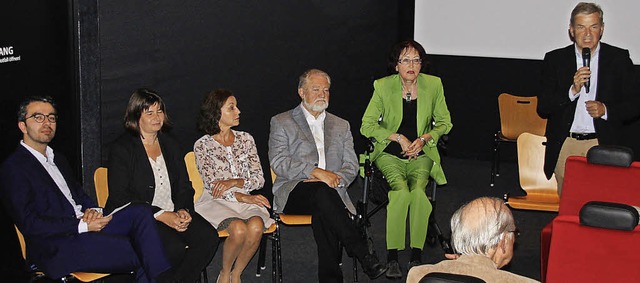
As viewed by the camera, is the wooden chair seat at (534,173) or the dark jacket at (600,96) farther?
the wooden chair seat at (534,173)

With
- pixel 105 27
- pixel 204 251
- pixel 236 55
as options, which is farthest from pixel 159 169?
pixel 236 55

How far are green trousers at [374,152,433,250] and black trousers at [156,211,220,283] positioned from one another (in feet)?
4.38

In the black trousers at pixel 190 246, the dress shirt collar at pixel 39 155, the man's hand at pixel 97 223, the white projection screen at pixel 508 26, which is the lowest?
the black trousers at pixel 190 246

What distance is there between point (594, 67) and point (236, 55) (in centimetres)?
266

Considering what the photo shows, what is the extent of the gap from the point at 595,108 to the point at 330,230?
186 cm

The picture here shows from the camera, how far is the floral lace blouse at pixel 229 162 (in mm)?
5816

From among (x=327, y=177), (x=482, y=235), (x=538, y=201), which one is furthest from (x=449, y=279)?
(x=538, y=201)

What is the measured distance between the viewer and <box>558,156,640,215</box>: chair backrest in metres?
4.46

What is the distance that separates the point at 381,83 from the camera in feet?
21.8

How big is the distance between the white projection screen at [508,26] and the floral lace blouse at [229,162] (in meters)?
4.15

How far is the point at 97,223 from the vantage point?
196 inches

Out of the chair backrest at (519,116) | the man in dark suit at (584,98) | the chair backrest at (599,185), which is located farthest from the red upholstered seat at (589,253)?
the chair backrest at (519,116)

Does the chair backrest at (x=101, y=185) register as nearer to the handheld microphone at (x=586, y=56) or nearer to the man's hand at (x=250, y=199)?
the man's hand at (x=250, y=199)

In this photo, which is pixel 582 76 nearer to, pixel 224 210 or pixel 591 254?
pixel 591 254
